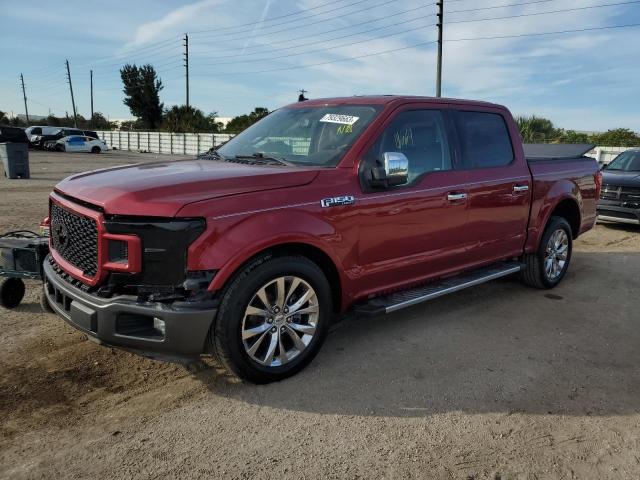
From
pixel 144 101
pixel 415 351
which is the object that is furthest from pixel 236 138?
pixel 144 101

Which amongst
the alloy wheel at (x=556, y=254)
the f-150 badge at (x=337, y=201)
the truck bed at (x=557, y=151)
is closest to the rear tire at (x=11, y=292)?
the f-150 badge at (x=337, y=201)

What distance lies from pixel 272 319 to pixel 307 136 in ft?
A: 5.27

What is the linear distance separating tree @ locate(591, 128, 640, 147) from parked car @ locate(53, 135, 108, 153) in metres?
32.4

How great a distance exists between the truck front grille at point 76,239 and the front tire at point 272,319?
2.79ft

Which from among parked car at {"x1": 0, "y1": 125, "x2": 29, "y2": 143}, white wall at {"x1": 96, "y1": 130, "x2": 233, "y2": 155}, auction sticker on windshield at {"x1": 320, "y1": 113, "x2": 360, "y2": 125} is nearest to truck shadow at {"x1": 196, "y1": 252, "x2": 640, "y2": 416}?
auction sticker on windshield at {"x1": 320, "y1": 113, "x2": 360, "y2": 125}

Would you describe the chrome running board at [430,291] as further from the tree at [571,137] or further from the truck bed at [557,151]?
the tree at [571,137]

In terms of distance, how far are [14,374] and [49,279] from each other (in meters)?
0.66

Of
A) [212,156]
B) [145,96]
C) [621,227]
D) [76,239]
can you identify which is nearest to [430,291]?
[212,156]

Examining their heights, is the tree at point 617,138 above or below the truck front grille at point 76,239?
above

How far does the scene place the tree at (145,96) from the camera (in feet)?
231

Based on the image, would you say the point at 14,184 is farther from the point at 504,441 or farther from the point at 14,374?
the point at 504,441

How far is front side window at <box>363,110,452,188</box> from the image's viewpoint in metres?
4.01

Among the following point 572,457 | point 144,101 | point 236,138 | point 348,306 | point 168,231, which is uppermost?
point 144,101

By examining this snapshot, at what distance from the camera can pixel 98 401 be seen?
3.25 meters
